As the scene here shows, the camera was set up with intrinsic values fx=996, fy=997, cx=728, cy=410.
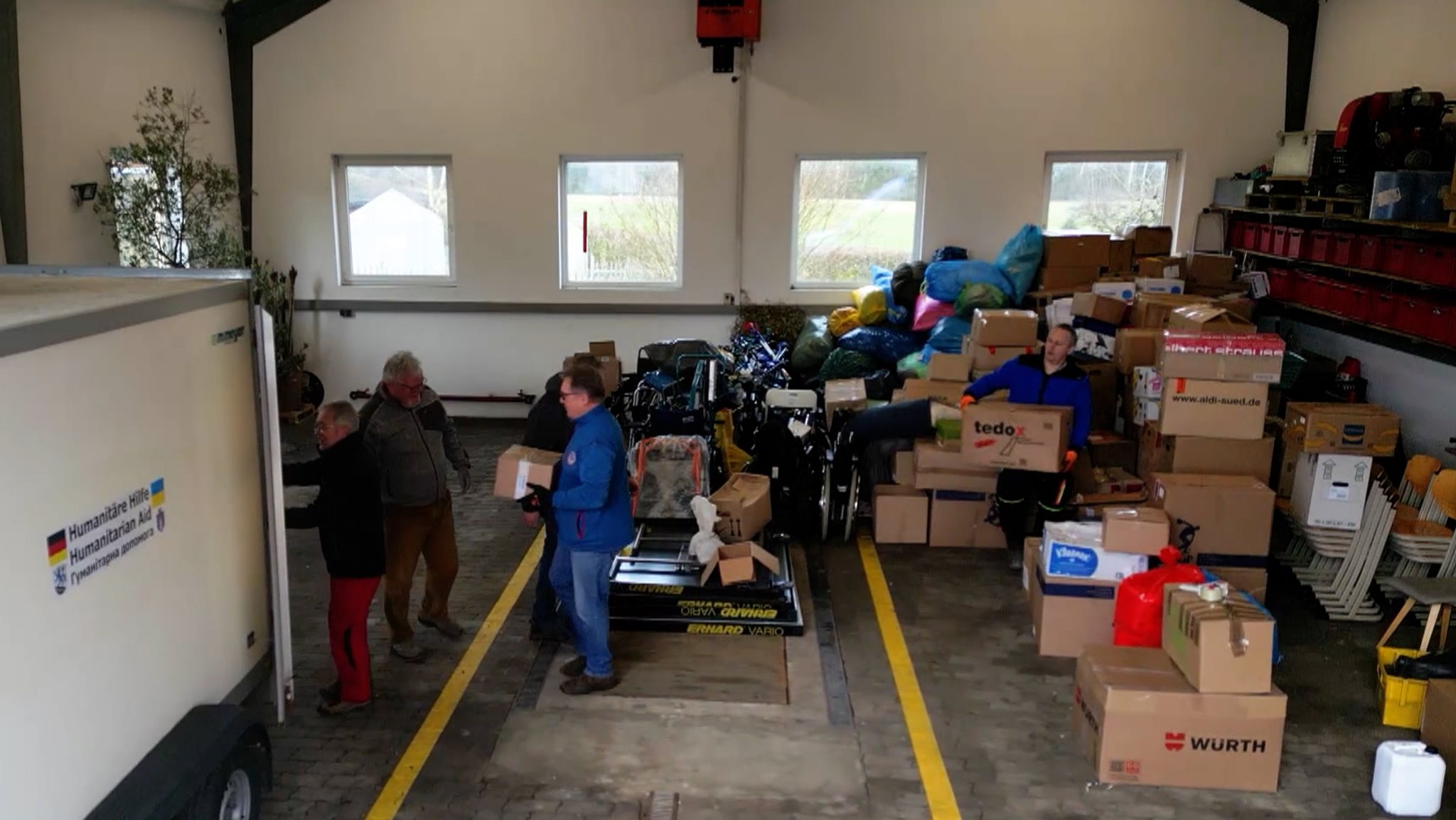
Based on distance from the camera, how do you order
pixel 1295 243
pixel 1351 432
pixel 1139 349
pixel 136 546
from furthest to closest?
pixel 1295 243 < pixel 1139 349 < pixel 1351 432 < pixel 136 546

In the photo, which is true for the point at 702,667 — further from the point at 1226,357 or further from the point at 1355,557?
the point at 1355,557

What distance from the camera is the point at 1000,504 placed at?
20.0 ft

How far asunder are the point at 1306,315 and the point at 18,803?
839 centimetres

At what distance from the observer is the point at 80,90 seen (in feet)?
24.2

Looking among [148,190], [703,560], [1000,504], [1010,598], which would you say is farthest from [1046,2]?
[148,190]

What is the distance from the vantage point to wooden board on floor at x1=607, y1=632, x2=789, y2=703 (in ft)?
15.4

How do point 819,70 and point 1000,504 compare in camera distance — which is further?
point 819,70

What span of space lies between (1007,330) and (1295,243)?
8.11ft

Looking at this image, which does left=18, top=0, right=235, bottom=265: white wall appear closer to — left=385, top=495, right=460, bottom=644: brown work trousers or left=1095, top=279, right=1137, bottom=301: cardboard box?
left=385, top=495, right=460, bottom=644: brown work trousers

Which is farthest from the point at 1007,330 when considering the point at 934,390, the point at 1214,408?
the point at 1214,408

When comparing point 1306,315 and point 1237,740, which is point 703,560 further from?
point 1306,315

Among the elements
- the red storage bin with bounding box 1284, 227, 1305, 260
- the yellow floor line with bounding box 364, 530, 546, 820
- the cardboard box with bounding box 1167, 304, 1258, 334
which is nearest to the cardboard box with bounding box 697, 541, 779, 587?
the yellow floor line with bounding box 364, 530, 546, 820

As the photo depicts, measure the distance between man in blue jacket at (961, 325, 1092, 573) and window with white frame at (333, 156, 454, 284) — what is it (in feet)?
19.6

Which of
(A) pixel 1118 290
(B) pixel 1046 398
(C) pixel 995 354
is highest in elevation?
(A) pixel 1118 290
